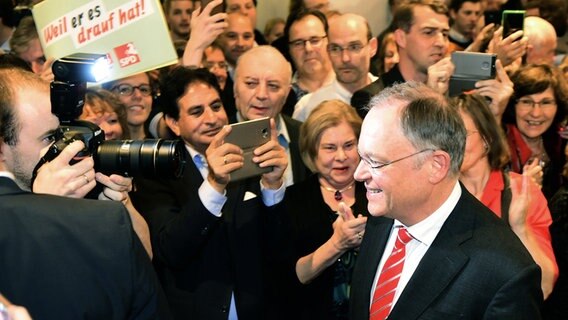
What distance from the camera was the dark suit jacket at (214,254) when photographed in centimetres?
357

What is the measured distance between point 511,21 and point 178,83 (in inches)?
83.7

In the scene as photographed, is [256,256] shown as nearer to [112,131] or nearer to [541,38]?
[112,131]

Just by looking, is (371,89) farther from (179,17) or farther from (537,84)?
(179,17)

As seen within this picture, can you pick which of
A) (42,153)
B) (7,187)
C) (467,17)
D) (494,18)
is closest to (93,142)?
(42,153)

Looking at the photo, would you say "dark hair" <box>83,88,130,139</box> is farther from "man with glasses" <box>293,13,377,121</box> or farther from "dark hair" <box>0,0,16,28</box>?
"dark hair" <box>0,0,16,28</box>

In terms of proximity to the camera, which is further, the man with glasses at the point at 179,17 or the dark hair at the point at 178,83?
the man with glasses at the point at 179,17

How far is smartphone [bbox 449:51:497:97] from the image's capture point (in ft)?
14.7

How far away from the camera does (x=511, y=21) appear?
5.04 metres

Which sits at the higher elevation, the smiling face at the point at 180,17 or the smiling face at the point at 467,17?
the smiling face at the point at 180,17

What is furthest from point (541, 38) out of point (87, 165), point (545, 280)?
point (87, 165)

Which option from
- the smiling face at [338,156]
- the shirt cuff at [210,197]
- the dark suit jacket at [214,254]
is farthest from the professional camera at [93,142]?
the smiling face at [338,156]

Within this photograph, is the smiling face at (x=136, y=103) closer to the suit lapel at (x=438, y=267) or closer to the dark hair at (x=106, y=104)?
the dark hair at (x=106, y=104)

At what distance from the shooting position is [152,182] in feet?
12.6

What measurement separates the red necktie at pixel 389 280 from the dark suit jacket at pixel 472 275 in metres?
0.09
